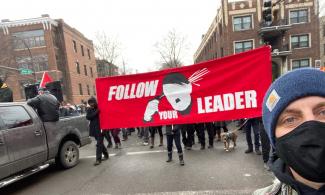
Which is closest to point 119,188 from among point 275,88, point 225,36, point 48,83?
point 275,88

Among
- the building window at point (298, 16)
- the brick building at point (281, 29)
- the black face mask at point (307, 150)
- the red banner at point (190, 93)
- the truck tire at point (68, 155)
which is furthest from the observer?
the building window at point (298, 16)

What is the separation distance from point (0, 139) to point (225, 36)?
90.4ft

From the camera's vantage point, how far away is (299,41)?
93.7 feet

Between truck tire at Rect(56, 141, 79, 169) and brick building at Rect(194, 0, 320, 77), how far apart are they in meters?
25.0

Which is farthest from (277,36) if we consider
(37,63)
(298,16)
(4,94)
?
(37,63)

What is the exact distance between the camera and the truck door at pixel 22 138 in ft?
16.1

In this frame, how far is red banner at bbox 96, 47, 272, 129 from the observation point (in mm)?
5238

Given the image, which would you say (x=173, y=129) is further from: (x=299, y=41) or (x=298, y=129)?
(x=299, y=41)

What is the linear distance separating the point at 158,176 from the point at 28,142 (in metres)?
2.92

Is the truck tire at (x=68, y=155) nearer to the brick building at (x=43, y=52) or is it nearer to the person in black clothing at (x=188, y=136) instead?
the person in black clothing at (x=188, y=136)

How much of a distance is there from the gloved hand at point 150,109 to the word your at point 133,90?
194 mm

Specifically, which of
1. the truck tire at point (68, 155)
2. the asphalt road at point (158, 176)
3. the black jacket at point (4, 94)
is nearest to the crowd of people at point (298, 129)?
the asphalt road at point (158, 176)

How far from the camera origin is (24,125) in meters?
5.28

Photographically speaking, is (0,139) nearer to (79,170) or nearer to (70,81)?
(79,170)
